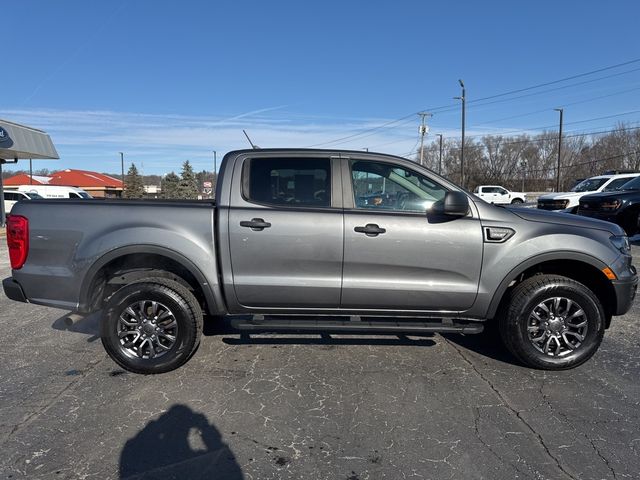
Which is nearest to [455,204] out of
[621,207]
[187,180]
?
[621,207]

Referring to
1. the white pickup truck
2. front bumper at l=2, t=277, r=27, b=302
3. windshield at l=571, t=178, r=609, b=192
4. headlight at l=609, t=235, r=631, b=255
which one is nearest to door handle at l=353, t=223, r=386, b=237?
headlight at l=609, t=235, r=631, b=255

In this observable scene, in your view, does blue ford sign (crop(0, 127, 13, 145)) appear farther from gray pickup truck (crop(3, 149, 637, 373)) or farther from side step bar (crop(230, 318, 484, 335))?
side step bar (crop(230, 318, 484, 335))

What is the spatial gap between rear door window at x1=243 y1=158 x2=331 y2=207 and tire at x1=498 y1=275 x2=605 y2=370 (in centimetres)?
192

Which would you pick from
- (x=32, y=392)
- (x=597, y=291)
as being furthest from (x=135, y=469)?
(x=597, y=291)

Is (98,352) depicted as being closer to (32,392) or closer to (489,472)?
(32,392)

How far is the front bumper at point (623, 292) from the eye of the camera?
3.82 meters

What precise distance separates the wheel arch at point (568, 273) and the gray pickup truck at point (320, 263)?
0.02 metres

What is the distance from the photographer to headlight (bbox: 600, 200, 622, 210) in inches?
479

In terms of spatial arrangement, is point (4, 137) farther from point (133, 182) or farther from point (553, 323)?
point (133, 182)

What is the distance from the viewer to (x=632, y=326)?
523cm

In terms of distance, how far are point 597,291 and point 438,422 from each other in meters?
2.17

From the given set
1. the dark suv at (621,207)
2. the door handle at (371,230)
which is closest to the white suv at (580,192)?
the dark suv at (621,207)

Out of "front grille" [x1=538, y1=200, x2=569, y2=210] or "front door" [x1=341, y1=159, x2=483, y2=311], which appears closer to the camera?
"front door" [x1=341, y1=159, x2=483, y2=311]

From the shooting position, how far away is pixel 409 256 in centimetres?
376
